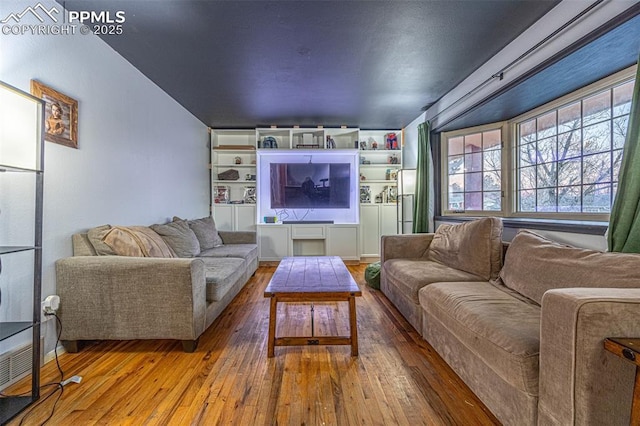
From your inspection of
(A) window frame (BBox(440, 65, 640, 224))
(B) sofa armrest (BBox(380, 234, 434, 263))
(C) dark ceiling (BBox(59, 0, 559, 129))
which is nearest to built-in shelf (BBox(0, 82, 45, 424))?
(C) dark ceiling (BBox(59, 0, 559, 129))

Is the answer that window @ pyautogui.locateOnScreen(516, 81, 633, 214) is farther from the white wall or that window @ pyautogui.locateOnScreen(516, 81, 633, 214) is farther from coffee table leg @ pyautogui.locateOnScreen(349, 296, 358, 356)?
the white wall

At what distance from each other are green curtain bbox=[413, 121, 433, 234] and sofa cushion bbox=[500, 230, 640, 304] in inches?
76.2

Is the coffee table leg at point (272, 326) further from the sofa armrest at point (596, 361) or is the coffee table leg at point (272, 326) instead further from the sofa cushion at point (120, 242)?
the sofa armrest at point (596, 361)

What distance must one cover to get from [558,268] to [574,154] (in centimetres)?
139

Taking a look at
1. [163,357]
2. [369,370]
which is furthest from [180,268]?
[369,370]

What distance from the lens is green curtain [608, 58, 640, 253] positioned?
4.94 feet

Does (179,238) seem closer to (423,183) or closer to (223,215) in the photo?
(223,215)

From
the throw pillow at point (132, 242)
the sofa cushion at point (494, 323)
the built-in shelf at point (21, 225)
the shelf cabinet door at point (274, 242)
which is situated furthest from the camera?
the shelf cabinet door at point (274, 242)

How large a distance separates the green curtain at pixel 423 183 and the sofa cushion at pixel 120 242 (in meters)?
3.23

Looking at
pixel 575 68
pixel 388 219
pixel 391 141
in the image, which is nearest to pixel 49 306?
pixel 575 68

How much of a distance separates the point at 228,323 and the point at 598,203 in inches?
123

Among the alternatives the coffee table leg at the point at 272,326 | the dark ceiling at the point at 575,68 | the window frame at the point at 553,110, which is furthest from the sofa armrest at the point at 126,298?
the window frame at the point at 553,110

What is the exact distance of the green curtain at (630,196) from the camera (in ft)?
4.94

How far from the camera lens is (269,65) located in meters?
2.79
